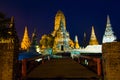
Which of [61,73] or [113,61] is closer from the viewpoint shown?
[113,61]

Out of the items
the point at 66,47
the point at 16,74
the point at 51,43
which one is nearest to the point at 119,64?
the point at 16,74

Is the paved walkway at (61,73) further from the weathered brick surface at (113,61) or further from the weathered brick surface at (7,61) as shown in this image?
the weathered brick surface at (7,61)

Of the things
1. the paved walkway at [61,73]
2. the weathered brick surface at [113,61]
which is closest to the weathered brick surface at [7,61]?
the paved walkway at [61,73]

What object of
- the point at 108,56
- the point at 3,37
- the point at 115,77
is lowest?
the point at 115,77

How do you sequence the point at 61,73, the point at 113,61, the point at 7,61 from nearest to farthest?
1. the point at 7,61
2. the point at 113,61
3. the point at 61,73

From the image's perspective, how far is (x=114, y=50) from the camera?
8.83 m

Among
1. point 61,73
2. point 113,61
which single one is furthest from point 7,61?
point 113,61

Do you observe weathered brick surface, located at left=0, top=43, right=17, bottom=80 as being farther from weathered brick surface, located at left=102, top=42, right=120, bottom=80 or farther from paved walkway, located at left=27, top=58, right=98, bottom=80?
weathered brick surface, located at left=102, top=42, right=120, bottom=80

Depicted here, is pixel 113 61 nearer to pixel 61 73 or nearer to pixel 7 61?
pixel 61 73

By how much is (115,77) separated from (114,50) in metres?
1.07

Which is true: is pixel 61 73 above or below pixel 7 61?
below

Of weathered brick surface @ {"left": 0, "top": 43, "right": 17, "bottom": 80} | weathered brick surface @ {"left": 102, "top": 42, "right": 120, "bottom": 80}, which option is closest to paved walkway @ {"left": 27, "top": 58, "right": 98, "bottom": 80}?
weathered brick surface @ {"left": 102, "top": 42, "right": 120, "bottom": 80}

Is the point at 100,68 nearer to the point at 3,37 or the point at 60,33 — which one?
the point at 3,37

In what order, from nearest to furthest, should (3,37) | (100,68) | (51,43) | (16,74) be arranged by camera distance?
1. (16,74)
2. (100,68)
3. (3,37)
4. (51,43)
